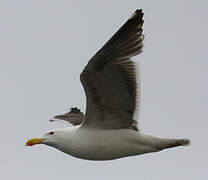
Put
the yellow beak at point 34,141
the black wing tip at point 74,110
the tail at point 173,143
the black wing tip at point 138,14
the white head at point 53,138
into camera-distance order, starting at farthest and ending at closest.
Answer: the black wing tip at point 74,110, the yellow beak at point 34,141, the white head at point 53,138, the tail at point 173,143, the black wing tip at point 138,14

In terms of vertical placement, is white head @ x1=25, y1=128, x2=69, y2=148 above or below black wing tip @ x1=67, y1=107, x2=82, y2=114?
below

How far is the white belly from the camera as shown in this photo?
39.3ft

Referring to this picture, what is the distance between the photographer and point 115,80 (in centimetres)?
1145

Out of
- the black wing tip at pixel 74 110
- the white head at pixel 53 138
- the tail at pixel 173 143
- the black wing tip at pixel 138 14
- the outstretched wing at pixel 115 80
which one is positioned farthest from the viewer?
the black wing tip at pixel 74 110

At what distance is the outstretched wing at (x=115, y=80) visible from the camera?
11.2 metres

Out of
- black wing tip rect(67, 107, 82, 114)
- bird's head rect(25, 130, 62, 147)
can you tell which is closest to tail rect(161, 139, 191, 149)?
bird's head rect(25, 130, 62, 147)

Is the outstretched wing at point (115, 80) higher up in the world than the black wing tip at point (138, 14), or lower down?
lower down

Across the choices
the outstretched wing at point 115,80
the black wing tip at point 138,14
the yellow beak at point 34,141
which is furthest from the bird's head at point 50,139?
the black wing tip at point 138,14

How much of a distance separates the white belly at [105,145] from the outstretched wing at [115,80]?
0.18 metres

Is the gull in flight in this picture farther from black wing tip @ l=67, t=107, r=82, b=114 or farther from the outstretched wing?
black wing tip @ l=67, t=107, r=82, b=114

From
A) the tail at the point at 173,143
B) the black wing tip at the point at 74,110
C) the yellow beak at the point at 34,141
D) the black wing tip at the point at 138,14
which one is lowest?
the tail at the point at 173,143

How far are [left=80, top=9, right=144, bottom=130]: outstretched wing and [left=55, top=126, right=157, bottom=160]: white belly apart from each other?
0.18 metres

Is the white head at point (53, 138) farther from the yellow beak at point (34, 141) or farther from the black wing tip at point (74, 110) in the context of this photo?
the black wing tip at point (74, 110)

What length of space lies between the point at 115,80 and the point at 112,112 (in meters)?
0.72
